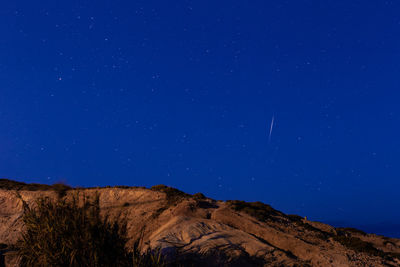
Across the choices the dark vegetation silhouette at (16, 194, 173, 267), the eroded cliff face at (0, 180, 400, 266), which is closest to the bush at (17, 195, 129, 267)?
the dark vegetation silhouette at (16, 194, 173, 267)

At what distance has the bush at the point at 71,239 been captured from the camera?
6.08 meters

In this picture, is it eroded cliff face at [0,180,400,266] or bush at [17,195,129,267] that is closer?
bush at [17,195,129,267]

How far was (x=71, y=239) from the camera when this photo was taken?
6152 millimetres

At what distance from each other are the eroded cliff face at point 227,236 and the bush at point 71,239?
8.72 feet

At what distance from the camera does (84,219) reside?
6297mm

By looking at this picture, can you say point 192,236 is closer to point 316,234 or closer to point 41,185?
point 316,234

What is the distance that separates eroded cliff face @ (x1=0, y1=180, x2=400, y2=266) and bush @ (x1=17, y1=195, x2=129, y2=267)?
8.72 ft

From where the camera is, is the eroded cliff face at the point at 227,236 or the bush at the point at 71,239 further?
the eroded cliff face at the point at 227,236

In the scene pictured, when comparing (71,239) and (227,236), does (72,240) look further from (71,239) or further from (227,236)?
(227,236)

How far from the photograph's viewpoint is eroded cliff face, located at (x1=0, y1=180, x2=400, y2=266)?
41.2 feet

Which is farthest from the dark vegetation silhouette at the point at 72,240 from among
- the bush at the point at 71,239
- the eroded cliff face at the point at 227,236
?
the eroded cliff face at the point at 227,236

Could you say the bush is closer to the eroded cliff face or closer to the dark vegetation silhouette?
the dark vegetation silhouette

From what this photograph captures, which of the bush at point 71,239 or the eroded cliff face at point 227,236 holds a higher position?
the eroded cliff face at point 227,236

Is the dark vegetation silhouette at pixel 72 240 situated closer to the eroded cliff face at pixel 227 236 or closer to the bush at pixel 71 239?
the bush at pixel 71 239
